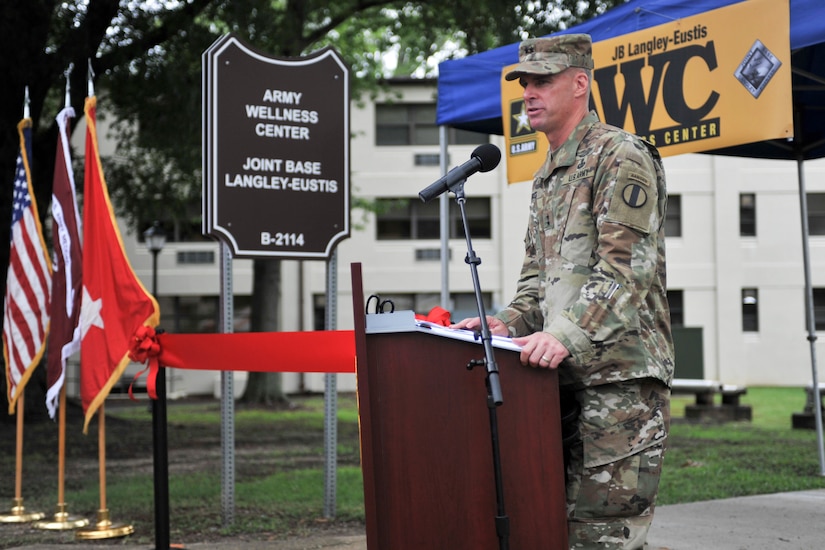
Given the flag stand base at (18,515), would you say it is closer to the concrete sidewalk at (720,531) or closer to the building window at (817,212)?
the concrete sidewalk at (720,531)

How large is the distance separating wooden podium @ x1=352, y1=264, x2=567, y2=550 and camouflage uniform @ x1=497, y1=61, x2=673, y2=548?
0.22 metres

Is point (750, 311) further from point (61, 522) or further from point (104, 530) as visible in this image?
point (104, 530)

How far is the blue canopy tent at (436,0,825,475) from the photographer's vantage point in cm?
623

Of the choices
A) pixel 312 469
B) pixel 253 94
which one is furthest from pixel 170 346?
pixel 312 469

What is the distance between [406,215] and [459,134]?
10.5 ft

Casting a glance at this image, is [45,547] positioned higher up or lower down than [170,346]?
lower down

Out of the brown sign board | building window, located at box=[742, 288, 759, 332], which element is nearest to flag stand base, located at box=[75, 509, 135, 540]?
the brown sign board

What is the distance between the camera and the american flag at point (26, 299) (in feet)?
25.0

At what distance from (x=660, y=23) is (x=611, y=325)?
4329mm

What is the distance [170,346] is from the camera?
18.9 feet

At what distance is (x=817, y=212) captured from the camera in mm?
33500

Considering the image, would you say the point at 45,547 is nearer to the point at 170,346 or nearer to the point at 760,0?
the point at 170,346

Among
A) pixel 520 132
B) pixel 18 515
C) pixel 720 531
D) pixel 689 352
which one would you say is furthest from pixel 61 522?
pixel 689 352

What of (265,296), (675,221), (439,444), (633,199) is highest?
(675,221)
